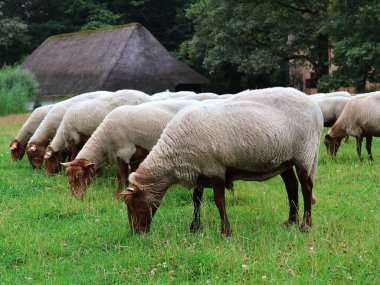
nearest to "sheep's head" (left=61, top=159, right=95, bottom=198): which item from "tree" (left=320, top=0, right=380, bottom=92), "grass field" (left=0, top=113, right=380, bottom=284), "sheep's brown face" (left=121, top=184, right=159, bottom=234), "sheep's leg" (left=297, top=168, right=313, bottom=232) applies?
"grass field" (left=0, top=113, right=380, bottom=284)

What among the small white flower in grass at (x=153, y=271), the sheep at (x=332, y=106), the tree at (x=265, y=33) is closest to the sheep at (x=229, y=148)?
the small white flower in grass at (x=153, y=271)

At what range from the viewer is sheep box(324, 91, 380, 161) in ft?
35.8

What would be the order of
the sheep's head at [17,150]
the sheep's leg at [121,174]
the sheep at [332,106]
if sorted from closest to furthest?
the sheep's leg at [121,174] < the sheep's head at [17,150] < the sheep at [332,106]

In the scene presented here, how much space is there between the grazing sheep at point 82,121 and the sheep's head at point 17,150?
2.57 m

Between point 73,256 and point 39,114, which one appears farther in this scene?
point 39,114

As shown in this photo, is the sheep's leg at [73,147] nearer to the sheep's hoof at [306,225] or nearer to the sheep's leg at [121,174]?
the sheep's leg at [121,174]

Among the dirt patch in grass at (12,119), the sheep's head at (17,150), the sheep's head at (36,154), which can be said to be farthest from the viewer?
the dirt patch in grass at (12,119)

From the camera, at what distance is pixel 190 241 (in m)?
5.89

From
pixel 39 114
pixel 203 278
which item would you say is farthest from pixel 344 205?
pixel 39 114

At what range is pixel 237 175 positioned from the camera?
6.18m

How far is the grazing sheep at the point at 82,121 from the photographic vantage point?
10.4 meters

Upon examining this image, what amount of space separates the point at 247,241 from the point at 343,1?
776 inches

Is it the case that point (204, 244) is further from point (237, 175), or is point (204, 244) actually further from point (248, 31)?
point (248, 31)

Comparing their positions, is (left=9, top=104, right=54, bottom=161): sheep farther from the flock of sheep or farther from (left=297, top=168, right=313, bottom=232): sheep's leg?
(left=297, top=168, right=313, bottom=232): sheep's leg
